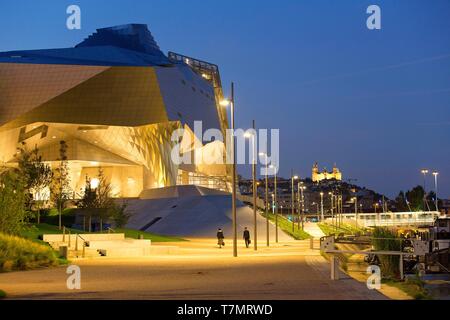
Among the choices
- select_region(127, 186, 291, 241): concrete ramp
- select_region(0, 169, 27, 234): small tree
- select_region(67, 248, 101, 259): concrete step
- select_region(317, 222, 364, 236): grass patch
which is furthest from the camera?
select_region(317, 222, 364, 236): grass patch

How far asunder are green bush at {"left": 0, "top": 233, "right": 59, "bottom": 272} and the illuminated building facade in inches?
1942

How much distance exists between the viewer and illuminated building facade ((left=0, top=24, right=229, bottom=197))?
7388 centimetres

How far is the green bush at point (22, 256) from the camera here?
23.6 metres

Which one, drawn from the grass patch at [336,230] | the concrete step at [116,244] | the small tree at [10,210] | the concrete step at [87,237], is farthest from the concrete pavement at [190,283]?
the grass patch at [336,230]

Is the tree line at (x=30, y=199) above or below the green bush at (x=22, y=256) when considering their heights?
above

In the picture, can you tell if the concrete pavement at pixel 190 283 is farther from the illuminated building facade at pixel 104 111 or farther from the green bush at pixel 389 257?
the illuminated building facade at pixel 104 111

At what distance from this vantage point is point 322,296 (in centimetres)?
1409

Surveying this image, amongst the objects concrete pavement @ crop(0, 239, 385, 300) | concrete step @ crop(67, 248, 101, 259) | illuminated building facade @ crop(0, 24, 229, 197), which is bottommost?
concrete step @ crop(67, 248, 101, 259)

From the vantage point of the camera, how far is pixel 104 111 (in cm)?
7919

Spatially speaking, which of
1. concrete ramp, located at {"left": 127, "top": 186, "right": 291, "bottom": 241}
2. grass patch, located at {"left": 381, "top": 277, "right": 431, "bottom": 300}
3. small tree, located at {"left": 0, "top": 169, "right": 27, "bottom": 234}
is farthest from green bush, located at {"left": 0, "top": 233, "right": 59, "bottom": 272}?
concrete ramp, located at {"left": 127, "top": 186, "right": 291, "bottom": 241}

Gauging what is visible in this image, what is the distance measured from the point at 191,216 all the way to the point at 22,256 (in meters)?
44.4

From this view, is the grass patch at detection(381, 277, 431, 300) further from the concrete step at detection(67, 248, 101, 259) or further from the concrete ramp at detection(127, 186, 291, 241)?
the concrete ramp at detection(127, 186, 291, 241)

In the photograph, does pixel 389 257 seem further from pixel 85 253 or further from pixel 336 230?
pixel 336 230

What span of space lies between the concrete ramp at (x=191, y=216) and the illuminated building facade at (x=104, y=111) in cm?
857
